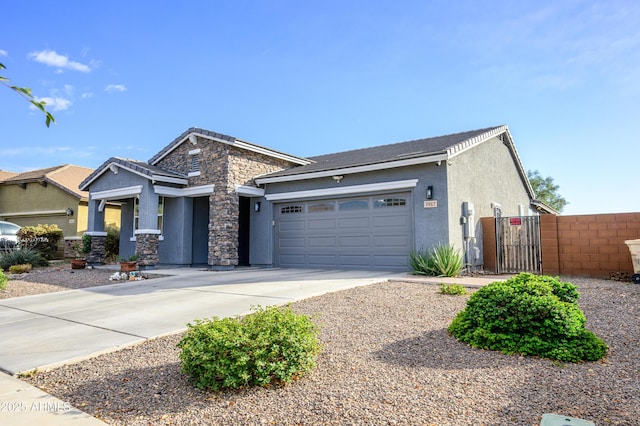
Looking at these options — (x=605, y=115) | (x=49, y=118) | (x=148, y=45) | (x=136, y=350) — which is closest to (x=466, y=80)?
(x=605, y=115)

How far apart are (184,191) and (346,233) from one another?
20.3 ft

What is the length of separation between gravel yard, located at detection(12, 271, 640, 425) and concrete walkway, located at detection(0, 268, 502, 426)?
0.78 feet

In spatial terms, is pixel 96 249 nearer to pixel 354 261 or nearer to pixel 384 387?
pixel 354 261

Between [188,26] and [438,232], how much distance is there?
8353 mm

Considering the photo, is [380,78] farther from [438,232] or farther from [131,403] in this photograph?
[131,403]


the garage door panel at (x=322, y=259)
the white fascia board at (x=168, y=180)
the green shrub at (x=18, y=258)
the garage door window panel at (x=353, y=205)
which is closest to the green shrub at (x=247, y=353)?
the garage door window panel at (x=353, y=205)

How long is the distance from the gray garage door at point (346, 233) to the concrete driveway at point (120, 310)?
2.46 m

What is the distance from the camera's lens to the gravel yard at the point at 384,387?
9.18 ft

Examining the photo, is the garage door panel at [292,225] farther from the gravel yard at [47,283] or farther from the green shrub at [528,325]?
the green shrub at [528,325]

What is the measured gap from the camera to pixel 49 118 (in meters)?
1.39

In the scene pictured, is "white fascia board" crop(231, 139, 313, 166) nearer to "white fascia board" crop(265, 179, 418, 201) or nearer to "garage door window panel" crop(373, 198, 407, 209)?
"white fascia board" crop(265, 179, 418, 201)

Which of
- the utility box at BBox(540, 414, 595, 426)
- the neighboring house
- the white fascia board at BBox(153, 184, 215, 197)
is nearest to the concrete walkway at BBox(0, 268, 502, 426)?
the utility box at BBox(540, 414, 595, 426)

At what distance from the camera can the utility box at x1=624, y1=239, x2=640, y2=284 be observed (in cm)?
875

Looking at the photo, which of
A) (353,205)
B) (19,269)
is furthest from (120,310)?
(19,269)
